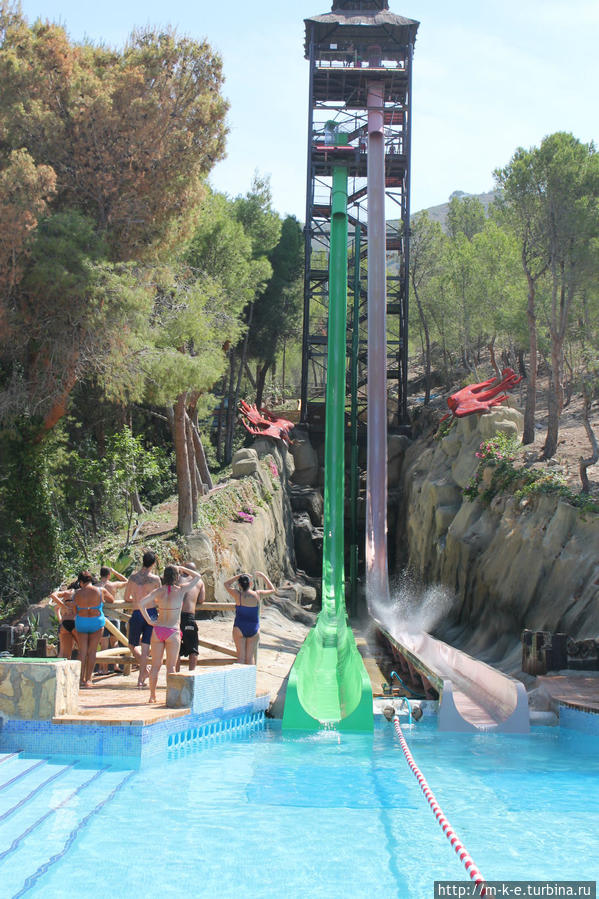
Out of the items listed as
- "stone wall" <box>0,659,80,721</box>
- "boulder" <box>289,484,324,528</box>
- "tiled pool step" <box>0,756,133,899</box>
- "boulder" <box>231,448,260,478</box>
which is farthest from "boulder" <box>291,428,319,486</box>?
"tiled pool step" <box>0,756,133,899</box>

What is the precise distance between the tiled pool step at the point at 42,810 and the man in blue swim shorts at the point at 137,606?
2.04m

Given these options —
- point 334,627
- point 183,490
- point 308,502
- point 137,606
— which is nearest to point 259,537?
point 183,490

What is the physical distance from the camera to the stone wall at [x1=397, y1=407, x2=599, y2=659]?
42.9ft

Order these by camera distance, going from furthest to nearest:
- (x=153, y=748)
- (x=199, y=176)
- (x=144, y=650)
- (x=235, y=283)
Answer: (x=235, y=283)
(x=199, y=176)
(x=144, y=650)
(x=153, y=748)

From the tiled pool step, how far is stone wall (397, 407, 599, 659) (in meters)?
7.64

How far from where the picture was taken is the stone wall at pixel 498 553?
42.9 ft

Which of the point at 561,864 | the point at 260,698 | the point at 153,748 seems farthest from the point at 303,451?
the point at 561,864

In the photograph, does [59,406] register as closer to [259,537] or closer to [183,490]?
[183,490]

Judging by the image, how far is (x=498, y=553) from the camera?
1598 centimetres

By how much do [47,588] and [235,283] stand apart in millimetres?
11063

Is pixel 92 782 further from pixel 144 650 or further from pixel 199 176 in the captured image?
pixel 199 176

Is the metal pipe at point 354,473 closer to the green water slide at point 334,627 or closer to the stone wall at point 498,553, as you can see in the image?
the stone wall at point 498,553

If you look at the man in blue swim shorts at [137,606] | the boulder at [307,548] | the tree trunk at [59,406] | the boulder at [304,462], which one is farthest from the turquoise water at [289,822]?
the boulder at [304,462]

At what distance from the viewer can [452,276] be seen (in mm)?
32531
